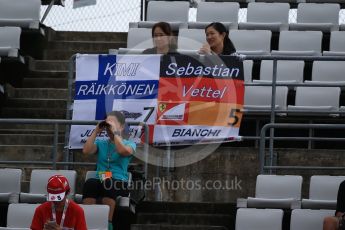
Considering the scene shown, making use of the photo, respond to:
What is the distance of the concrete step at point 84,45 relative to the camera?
17.5m

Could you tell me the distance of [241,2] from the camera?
61.8 feet

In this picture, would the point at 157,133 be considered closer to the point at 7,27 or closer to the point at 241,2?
the point at 7,27

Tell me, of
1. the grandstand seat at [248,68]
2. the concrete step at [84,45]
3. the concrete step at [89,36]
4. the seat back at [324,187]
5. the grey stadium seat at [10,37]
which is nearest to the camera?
the seat back at [324,187]

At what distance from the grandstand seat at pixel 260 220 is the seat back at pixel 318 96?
257cm

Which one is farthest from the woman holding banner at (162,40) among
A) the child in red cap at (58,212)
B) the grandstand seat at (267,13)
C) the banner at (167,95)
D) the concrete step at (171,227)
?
the child in red cap at (58,212)

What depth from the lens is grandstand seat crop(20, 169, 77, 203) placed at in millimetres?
13509

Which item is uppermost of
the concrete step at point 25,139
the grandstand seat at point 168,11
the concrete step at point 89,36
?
the grandstand seat at point 168,11

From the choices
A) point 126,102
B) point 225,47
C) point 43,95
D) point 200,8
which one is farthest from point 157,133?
point 200,8

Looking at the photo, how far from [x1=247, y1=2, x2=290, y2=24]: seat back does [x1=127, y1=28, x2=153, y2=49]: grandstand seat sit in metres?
1.65

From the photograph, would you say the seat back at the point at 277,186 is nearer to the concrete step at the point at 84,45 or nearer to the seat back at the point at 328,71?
the seat back at the point at 328,71

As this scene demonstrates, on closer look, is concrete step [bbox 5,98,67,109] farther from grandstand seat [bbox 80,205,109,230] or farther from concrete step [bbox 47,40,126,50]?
grandstand seat [bbox 80,205,109,230]

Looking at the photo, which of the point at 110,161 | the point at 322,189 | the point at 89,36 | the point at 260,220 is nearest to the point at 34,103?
the point at 89,36

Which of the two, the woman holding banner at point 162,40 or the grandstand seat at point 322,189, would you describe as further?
the woman holding banner at point 162,40

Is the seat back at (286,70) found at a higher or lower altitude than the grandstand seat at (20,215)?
higher
